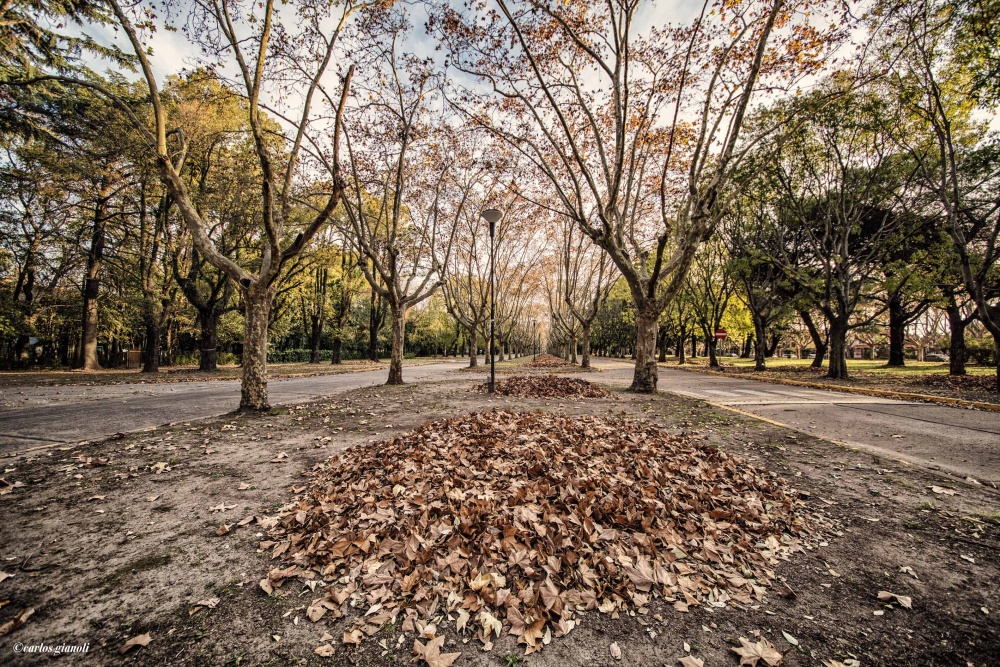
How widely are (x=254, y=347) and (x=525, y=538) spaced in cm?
692

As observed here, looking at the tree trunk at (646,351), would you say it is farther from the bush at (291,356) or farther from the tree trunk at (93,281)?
the bush at (291,356)

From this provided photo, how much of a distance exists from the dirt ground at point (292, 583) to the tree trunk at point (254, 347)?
2700 mm

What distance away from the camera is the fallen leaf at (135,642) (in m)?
1.86

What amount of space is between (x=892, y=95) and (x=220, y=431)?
2020cm

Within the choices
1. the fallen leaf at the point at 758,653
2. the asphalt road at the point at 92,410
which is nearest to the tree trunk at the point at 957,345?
the fallen leaf at the point at 758,653

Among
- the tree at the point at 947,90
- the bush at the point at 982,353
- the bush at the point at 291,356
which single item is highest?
the tree at the point at 947,90

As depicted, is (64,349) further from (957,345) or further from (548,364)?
(957,345)

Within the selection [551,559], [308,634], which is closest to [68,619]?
[308,634]

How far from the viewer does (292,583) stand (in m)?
2.45

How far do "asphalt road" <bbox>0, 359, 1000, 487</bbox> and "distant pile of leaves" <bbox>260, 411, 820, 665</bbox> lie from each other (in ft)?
9.37

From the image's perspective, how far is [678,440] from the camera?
529cm

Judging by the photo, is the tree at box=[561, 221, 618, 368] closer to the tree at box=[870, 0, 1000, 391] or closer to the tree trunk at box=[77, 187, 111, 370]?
the tree at box=[870, 0, 1000, 391]

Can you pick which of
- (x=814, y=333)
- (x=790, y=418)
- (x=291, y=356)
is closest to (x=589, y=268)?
(x=814, y=333)

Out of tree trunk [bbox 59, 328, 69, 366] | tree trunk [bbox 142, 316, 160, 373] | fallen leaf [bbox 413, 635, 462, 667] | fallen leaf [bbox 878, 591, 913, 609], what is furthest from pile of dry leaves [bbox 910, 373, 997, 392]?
tree trunk [bbox 59, 328, 69, 366]
